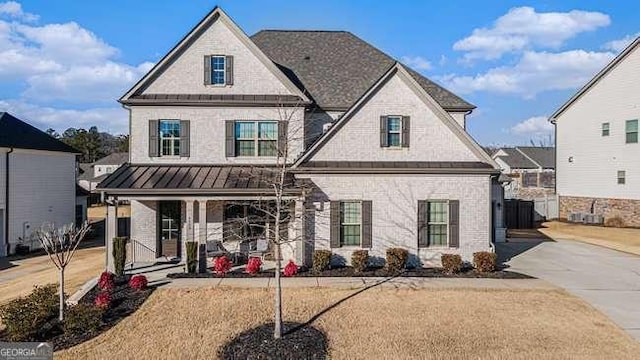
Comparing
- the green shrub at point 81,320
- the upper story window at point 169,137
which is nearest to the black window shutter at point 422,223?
the upper story window at point 169,137

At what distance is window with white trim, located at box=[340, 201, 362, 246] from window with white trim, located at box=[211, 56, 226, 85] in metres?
8.03

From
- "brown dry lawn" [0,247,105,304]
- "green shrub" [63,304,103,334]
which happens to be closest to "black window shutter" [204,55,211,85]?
"brown dry lawn" [0,247,105,304]

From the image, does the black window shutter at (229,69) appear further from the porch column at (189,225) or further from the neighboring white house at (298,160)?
the porch column at (189,225)

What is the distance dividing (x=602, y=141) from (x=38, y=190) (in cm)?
3999

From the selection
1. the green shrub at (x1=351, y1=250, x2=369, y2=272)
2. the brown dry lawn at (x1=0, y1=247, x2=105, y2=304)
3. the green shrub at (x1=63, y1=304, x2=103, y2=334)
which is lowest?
the brown dry lawn at (x1=0, y1=247, x2=105, y2=304)

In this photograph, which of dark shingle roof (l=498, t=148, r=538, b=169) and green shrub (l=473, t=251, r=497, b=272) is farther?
dark shingle roof (l=498, t=148, r=538, b=169)

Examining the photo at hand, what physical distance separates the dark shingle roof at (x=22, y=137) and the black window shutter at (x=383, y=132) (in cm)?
2155

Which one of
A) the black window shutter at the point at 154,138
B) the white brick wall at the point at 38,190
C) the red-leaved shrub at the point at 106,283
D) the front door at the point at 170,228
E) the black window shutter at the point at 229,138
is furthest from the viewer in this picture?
the white brick wall at the point at 38,190

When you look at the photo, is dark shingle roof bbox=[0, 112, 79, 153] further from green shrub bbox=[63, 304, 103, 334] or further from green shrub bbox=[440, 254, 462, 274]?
green shrub bbox=[440, 254, 462, 274]

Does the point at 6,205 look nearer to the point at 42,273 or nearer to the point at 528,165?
the point at 42,273

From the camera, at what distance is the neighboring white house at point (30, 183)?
2306 cm

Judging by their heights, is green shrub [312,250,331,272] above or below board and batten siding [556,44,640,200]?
below

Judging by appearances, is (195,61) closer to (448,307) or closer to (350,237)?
(350,237)

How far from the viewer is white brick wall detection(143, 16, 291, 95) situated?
17984 millimetres
